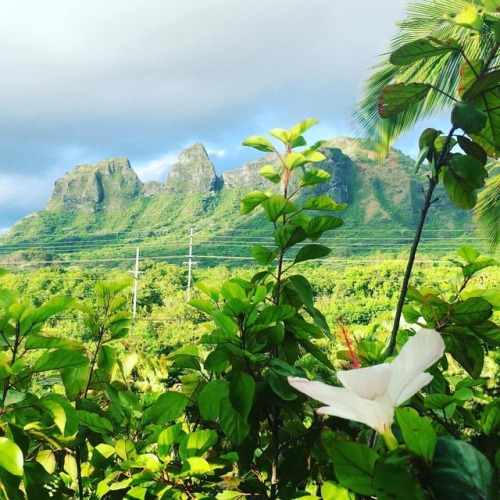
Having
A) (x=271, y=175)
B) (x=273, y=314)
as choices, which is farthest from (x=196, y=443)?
(x=271, y=175)

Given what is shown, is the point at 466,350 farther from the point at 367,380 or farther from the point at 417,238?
the point at 367,380

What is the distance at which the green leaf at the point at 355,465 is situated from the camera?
0.26 metres

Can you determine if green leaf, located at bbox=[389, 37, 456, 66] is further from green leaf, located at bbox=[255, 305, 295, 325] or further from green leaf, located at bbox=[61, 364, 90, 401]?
green leaf, located at bbox=[61, 364, 90, 401]

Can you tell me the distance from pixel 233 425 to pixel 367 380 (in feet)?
0.84

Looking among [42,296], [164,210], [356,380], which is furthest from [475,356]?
[164,210]

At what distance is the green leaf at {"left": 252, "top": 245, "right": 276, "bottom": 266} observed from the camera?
62cm

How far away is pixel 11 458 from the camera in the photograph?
370 millimetres

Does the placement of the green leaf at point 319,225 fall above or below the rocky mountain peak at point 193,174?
below

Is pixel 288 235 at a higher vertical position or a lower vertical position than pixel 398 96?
lower

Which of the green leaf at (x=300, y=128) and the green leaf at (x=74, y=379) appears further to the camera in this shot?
the green leaf at (x=300, y=128)

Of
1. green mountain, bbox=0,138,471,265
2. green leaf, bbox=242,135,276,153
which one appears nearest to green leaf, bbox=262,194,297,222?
green leaf, bbox=242,135,276,153

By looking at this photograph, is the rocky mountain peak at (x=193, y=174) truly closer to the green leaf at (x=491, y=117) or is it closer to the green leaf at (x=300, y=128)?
the green leaf at (x=300, y=128)

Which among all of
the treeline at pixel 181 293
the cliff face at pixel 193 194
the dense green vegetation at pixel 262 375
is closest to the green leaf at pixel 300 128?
the dense green vegetation at pixel 262 375

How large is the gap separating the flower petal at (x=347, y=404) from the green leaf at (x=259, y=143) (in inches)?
18.8
